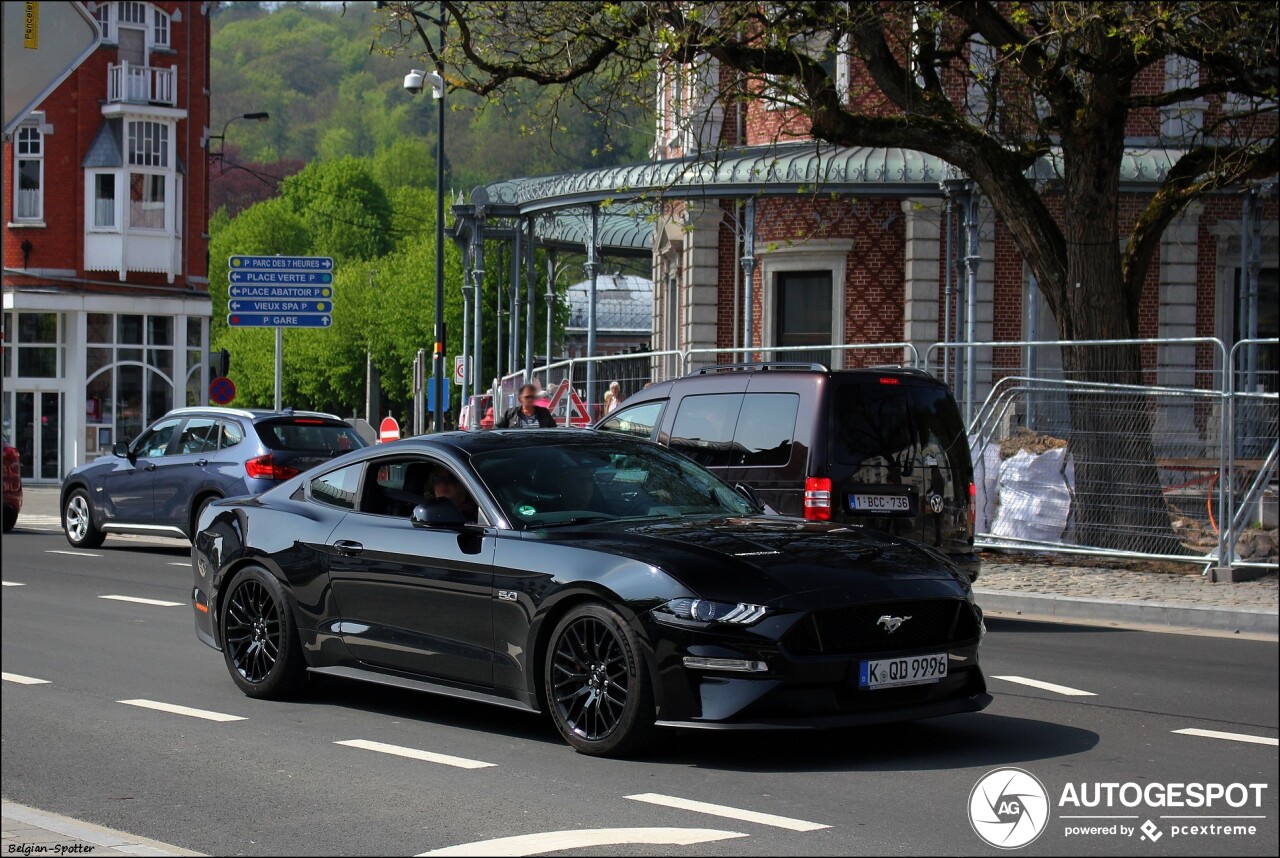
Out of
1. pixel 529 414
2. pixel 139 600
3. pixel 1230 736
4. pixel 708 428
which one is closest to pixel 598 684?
pixel 1230 736

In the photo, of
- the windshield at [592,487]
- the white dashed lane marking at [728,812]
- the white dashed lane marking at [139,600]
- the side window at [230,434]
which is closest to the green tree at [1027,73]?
the side window at [230,434]

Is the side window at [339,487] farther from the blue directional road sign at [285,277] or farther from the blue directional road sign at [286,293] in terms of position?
the blue directional road sign at [285,277]

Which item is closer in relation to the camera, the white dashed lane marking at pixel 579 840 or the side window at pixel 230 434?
the white dashed lane marking at pixel 579 840

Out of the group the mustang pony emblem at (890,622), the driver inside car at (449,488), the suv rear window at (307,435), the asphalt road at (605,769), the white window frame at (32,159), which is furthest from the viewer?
the white window frame at (32,159)

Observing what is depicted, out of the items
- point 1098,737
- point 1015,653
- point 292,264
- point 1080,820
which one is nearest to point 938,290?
point 292,264

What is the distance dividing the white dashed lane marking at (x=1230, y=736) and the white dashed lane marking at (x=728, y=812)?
107 inches

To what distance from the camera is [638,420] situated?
1268 cm

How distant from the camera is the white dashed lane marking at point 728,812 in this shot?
5816 millimetres

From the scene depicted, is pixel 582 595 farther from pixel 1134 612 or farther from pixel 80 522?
pixel 80 522

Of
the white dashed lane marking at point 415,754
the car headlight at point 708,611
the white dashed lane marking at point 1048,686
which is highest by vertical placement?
the car headlight at point 708,611

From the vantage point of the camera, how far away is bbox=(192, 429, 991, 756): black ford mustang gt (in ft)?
21.9

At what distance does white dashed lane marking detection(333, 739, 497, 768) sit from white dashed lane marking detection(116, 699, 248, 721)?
971 millimetres

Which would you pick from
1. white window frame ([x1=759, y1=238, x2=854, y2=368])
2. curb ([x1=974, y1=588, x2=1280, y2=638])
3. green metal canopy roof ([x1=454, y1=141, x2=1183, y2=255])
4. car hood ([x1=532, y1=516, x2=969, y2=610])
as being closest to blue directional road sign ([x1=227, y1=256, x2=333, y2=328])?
green metal canopy roof ([x1=454, y1=141, x2=1183, y2=255])

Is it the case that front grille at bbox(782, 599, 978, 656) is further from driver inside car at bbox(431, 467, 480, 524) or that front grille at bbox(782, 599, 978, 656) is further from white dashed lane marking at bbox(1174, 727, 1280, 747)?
driver inside car at bbox(431, 467, 480, 524)
